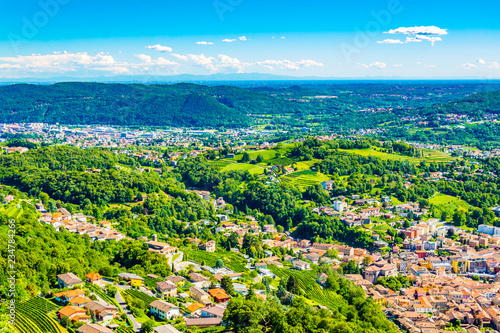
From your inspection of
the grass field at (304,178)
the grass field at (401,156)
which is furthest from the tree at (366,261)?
the grass field at (401,156)

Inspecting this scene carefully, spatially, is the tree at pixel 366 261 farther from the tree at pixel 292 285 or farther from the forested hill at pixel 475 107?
the forested hill at pixel 475 107

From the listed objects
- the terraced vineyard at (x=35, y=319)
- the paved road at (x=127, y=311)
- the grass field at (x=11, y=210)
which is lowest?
the paved road at (x=127, y=311)

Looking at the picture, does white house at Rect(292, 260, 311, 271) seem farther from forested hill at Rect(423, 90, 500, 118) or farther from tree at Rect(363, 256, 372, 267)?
forested hill at Rect(423, 90, 500, 118)

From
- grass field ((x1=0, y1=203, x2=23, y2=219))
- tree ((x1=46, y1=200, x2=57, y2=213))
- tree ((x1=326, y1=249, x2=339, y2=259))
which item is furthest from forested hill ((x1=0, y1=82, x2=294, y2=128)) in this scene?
grass field ((x1=0, y1=203, x2=23, y2=219))

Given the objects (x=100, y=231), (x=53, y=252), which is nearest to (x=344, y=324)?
(x=53, y=252)

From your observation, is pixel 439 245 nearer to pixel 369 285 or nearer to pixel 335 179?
pixel 369 285
